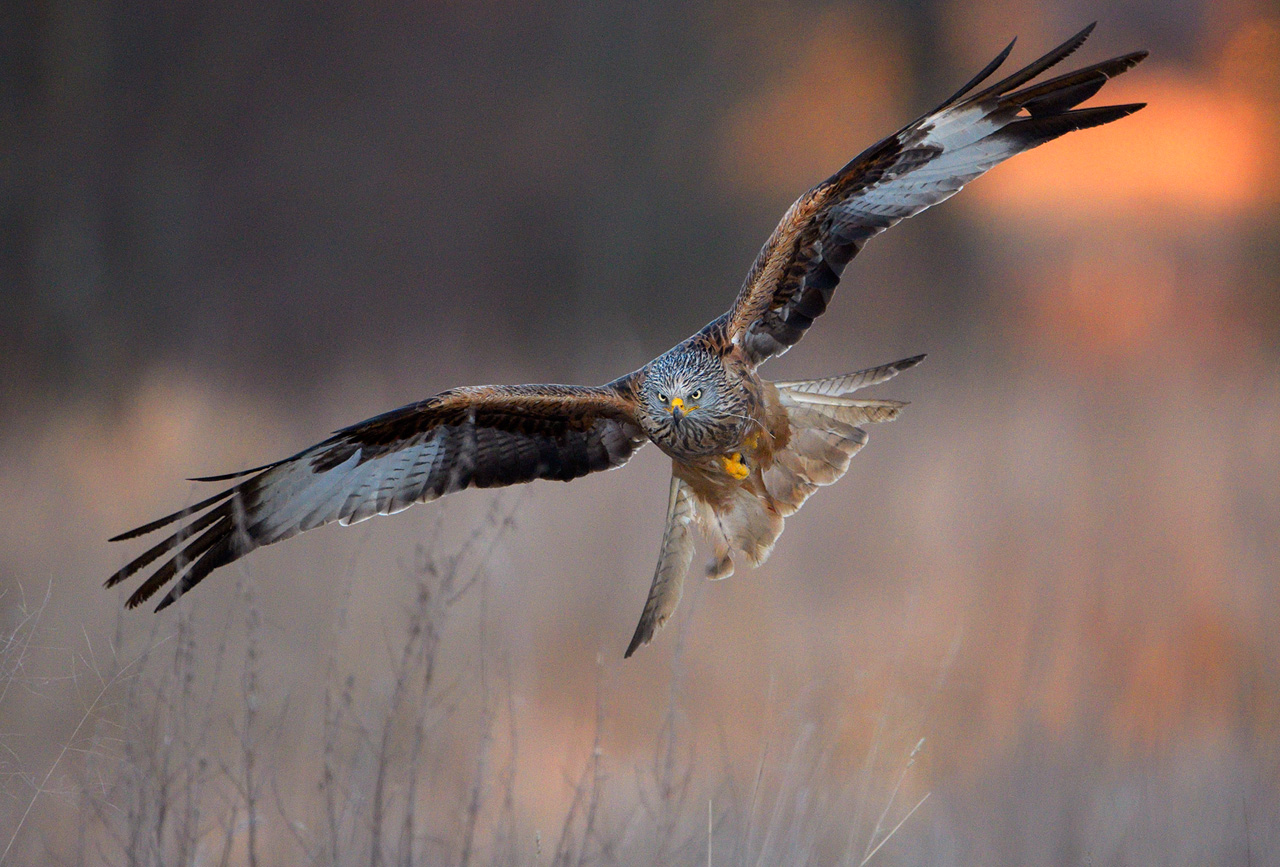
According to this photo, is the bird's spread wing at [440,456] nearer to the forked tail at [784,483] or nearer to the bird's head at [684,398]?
the bird's head at [684,398]

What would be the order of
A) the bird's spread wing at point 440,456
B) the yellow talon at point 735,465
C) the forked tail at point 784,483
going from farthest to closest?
the forked tail at point 784,483
the yellow talon at point 735,465
the bird's spread wing at point 440,456

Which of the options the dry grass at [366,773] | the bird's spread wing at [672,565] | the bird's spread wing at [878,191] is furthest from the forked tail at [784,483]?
the dry grass at [366,773]

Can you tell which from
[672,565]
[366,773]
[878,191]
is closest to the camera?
[366,773]

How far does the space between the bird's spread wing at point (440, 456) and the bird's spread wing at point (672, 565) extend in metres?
0.23

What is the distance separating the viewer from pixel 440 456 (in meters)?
3.32

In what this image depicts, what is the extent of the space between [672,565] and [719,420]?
52cm

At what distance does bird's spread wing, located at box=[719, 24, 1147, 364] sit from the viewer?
3.00m

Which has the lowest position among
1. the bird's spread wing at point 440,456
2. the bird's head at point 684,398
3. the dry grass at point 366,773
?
the dry grass at point 366,773

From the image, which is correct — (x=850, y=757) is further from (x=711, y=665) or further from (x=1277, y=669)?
(x=1277, y=669)

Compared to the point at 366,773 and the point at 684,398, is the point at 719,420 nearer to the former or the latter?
the point at 684,398

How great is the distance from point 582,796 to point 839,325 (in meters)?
4.29

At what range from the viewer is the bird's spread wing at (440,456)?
3.13 m

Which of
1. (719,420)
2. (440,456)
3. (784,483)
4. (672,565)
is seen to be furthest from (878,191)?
(440,456)

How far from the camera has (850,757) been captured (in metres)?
4.37
